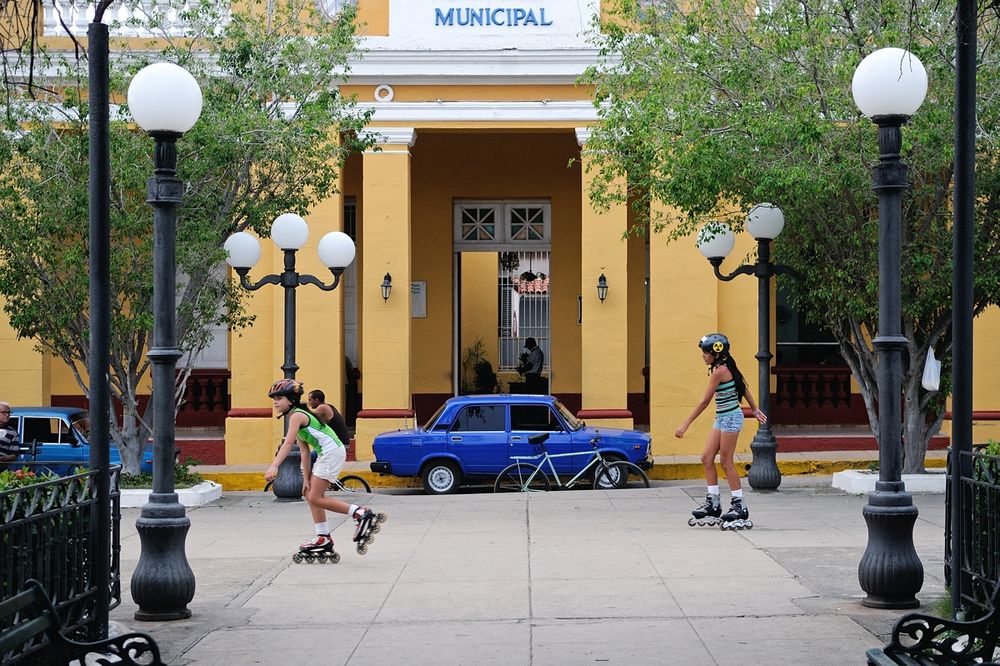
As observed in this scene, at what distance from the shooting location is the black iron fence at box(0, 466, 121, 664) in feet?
20.2

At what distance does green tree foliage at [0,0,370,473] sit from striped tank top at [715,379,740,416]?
6.22m

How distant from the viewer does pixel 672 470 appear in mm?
20734

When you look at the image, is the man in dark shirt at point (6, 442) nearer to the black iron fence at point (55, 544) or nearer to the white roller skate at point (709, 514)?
the white roller skate at point (709, 514)

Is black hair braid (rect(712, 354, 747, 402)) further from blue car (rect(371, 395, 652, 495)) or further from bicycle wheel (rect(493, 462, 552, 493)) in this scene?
blue car (rect(371, 395, 652, 495))

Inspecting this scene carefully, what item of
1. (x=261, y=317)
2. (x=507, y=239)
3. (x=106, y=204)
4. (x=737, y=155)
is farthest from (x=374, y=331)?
(x=106, y=204)

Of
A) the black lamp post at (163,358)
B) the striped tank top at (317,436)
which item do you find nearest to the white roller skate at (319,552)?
the striped tank top at (317,436)

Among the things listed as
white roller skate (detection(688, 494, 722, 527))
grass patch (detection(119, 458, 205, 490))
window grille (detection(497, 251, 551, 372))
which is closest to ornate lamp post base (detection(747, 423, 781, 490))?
white roller skate (detection(688, 494, 722, 527))

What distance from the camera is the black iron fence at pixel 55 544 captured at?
6.16m

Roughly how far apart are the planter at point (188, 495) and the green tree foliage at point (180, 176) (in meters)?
0.87

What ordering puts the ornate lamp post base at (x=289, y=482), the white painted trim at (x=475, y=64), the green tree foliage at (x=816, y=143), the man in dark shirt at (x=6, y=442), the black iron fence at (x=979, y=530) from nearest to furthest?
1. the black iron fence at (x=979, y=530)
2. the green tree foliage at (x=816, y=143)
3. the man in dark shirt at (x=6, y=442)
4. the ornate lamp post base at (x=289, y=482)
5. the white painted trim at (x=475, y=64)

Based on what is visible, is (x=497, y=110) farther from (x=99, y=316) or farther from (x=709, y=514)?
(x=99, y=316)

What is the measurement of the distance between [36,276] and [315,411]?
570 cm

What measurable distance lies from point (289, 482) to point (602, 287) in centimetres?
724

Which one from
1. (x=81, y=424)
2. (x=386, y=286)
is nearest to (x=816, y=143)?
(x=386, y=286)
